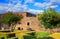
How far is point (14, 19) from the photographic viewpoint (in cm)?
4291

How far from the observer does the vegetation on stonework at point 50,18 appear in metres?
32.3

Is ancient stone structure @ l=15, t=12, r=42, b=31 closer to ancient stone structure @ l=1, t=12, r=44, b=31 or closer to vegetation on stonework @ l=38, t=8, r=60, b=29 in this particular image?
ancient stone structure @ l=1, t=12, r=44, b=31

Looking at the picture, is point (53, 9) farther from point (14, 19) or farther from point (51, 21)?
point (14, 19)

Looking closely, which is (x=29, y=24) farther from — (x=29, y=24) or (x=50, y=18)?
(x=50, y=18)

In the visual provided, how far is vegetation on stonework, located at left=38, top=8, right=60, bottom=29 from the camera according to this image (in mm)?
32281

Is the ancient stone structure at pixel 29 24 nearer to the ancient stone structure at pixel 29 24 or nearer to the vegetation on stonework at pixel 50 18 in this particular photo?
the ancient stone structure at pixel 29 24

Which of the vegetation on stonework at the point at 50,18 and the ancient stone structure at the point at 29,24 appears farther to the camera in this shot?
the ancient stone structure at the point at 29,24

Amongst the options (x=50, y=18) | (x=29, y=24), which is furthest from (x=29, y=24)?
(x=50, y=18)

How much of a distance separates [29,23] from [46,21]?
1558cm

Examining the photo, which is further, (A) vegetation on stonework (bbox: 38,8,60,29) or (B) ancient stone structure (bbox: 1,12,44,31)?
(B) ancient stone structure (bbox: 1,12,44,31)

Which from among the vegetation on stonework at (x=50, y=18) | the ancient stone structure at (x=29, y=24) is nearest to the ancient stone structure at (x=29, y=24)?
the ancient stone structure at (x=29, y=24)

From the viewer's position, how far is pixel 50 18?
32.3 m

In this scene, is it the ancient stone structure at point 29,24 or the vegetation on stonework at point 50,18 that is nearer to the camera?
the vegetation on stonework at point 50,18

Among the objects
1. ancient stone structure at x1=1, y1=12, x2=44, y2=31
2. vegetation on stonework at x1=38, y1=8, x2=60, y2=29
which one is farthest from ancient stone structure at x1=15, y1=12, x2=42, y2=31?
vegetation on stonework at x1=38, y1=8, x2=60, y2=29
